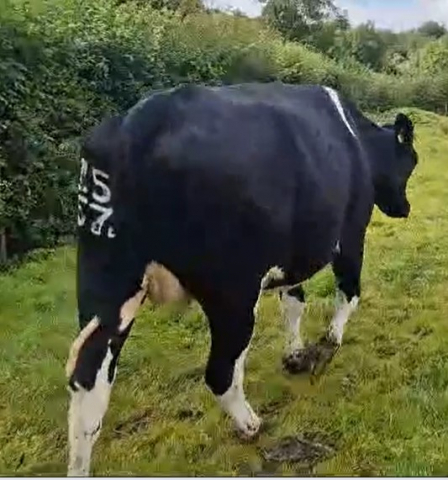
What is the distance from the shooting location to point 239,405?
2.92m

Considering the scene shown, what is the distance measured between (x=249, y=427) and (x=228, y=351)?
48cm

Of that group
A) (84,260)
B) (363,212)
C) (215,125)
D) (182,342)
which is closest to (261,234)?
(215,125)

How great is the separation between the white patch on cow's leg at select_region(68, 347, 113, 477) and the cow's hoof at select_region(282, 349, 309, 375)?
54.5 inches

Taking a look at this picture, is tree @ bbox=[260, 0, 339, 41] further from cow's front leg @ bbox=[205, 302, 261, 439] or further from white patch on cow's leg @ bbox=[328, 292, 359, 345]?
cow's front leg @ bbox=[205, 302, 261, 439]

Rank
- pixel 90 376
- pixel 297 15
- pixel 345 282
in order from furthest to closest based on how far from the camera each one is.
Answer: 1. pixel 297 15
2. pixel 345 282
3. pixel 90 376

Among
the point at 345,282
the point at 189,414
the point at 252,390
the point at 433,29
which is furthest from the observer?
the point at 433,29

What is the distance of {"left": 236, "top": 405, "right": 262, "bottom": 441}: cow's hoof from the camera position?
2992 millimetres

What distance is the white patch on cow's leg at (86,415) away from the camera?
2.43 metres

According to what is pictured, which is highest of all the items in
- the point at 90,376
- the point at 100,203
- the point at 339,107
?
the point at 100,203

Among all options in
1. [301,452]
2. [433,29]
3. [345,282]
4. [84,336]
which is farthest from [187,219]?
[433,29]

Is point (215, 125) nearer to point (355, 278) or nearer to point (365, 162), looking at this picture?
point (365, 162)

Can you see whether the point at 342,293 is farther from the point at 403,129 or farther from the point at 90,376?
the point at 90,376

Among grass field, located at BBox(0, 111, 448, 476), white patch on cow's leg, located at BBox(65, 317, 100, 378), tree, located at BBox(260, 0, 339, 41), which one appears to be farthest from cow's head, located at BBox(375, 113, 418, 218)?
tree, located at BBox(260, 0, 339, 41)

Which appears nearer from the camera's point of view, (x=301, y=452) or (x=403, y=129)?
(x=301, y=452)
